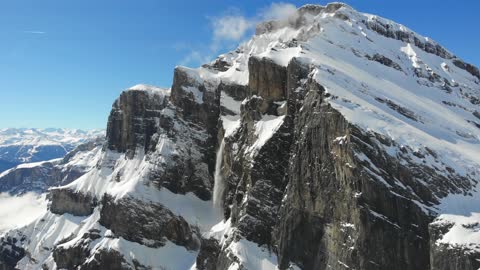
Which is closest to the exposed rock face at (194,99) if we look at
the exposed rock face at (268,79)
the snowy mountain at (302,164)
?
the snowy mountain at (302,164)

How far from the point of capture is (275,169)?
117 metres

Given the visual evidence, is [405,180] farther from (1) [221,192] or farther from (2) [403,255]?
(1) [221,192]

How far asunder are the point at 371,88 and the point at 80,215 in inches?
4960

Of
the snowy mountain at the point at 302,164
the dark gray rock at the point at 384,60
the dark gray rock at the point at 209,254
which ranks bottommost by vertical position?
the dark gray rock at the point at 209,254

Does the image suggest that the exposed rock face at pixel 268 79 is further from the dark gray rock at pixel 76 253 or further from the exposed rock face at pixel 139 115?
the dark gray rock at pixel 76 253

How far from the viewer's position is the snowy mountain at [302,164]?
266ft

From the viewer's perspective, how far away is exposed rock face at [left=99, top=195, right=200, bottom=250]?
145625 millimetres

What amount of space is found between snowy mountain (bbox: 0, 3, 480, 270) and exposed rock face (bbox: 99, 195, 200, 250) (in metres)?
0.33

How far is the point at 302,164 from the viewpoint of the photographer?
102 m

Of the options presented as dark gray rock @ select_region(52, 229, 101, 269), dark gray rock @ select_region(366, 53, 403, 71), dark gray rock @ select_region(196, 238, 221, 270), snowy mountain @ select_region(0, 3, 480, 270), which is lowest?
dark gray rock @ select_region(52, 229, 101, 269)

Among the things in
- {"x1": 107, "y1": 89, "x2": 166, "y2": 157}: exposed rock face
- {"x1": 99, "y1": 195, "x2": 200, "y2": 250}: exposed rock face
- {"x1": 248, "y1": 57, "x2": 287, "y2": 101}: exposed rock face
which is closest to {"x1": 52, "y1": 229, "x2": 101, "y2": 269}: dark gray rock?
{"x1": 99, "y1": 195, "x2": 200, "y2": 250}: exposed rock face

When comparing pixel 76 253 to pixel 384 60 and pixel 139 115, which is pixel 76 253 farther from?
pixel 384 60

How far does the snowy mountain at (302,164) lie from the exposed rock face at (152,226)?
0.33 m

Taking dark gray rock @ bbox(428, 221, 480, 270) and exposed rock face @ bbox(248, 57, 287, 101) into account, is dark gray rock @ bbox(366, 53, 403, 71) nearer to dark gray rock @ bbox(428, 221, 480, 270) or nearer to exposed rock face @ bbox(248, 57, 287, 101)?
exposed rock face @ bbox(248, 57, 287, 101)
